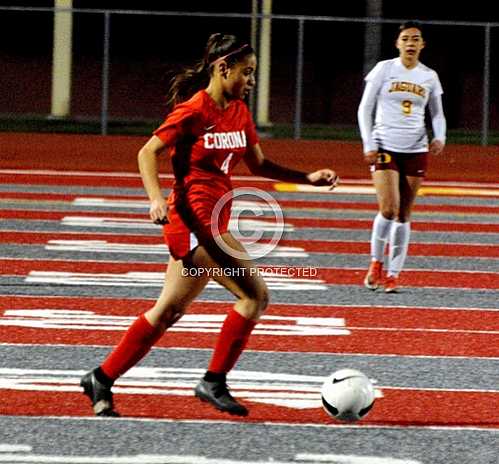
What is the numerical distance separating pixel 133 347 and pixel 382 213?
4.79 m

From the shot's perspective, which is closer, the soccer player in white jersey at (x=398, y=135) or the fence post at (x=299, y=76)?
the soccer player in white jersey at (x=398, y=135)

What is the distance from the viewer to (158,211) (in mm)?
6508

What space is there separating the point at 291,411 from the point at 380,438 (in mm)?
653

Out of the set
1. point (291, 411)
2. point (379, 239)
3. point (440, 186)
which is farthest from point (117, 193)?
point (291, 411)

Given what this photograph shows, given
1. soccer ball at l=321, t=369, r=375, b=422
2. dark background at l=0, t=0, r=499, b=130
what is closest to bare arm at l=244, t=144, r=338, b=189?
soccer ball at l=321, t=369, r=375, b=422

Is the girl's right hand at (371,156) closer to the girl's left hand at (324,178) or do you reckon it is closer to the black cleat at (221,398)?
the girl's left hand at (324,178)

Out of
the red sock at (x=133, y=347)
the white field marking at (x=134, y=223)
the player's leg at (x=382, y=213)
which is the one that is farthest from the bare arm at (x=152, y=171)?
the white field marking at (x=134, y=223)

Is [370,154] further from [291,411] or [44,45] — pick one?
[44,45]

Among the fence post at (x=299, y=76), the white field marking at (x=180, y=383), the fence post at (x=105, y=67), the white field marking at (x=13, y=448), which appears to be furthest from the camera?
the fence post at (x=299, y=76)

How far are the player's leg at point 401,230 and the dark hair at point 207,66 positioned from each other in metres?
4.53

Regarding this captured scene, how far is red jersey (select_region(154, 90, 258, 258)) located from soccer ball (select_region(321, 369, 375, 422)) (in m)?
0.90

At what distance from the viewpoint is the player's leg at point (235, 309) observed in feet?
23.0

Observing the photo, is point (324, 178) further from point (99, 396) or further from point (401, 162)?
point (401, 162)

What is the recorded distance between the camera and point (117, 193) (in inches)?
757
